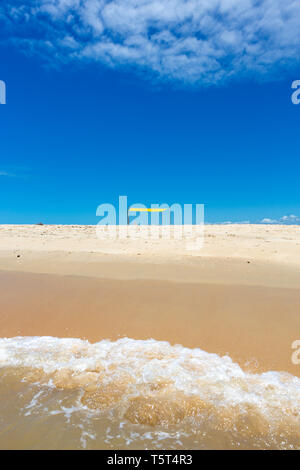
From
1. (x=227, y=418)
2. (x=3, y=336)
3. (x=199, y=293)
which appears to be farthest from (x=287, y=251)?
(x=3, y=336)

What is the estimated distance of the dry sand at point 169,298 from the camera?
4.03 metres

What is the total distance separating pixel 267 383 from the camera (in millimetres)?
2896

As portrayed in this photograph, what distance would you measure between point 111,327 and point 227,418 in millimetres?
2398

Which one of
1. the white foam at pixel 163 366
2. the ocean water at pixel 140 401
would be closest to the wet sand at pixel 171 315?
the white foam at pixel 163 366

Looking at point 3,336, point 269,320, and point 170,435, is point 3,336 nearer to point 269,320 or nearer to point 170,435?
point 170,435

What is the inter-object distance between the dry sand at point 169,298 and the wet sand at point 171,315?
0.05ft

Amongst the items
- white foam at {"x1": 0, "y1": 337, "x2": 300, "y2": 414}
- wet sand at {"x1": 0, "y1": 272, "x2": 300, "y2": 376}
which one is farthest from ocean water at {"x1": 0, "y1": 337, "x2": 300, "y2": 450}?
wet sand at {"x1": 0, "y1": 272, "x2": 300, "y2": 376}

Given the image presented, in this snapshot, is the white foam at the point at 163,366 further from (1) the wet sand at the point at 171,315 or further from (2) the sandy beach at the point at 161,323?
(1) the wet sand at the point at 171,315

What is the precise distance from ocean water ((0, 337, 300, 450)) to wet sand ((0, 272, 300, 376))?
44 cm

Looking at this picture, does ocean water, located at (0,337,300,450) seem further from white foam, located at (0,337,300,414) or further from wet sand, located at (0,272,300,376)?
wet sand, located at (0,272,300,376)

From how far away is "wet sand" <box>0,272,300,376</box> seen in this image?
3.80 meters

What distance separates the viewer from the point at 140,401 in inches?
103
